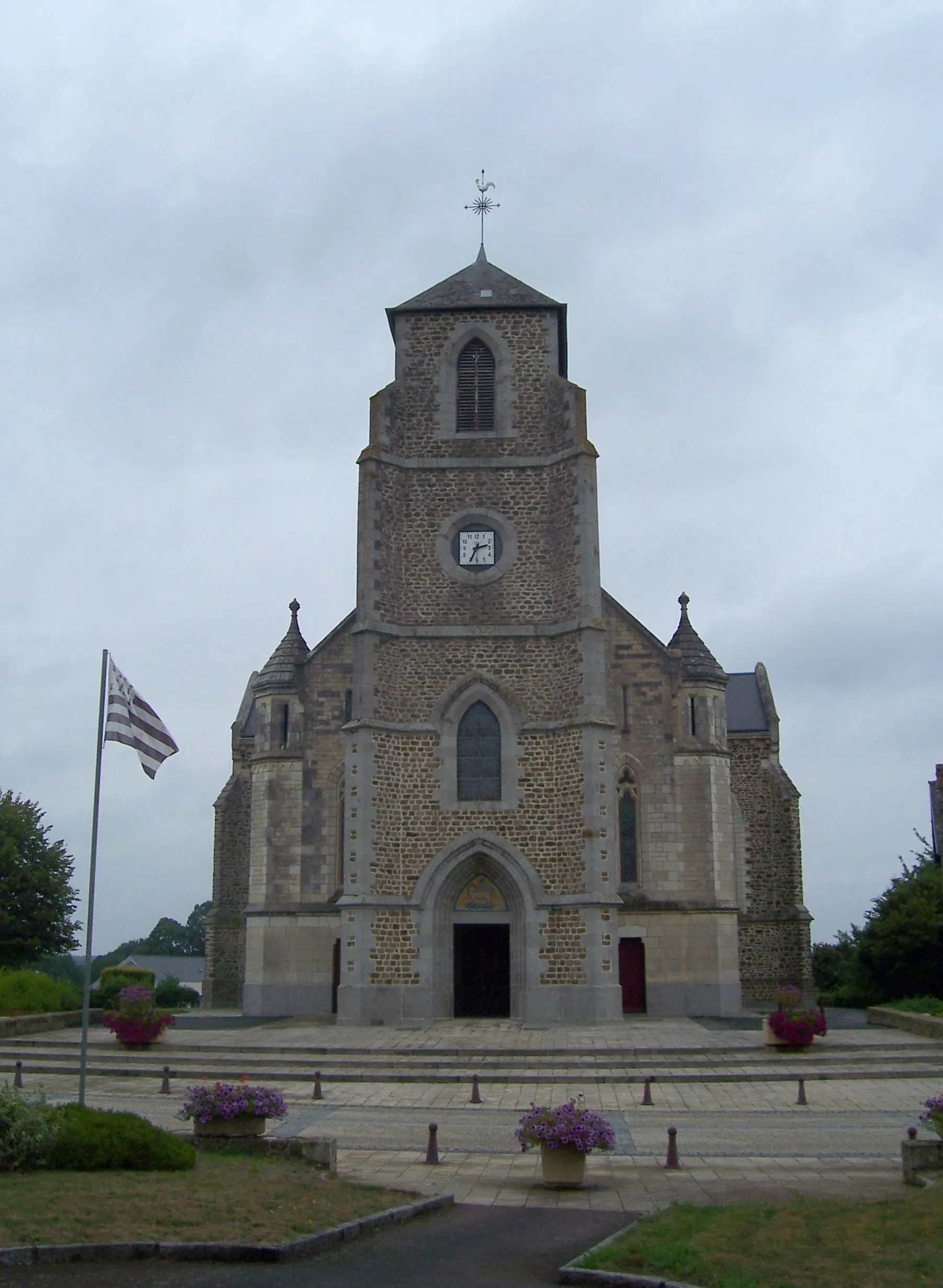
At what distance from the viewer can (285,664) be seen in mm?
31062

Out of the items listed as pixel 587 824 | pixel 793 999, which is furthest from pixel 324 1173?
pixel 587 824

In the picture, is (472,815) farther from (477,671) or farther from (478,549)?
(478,549)

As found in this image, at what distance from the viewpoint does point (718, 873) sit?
1148 inches

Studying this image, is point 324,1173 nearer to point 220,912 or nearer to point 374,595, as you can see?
point 374,595

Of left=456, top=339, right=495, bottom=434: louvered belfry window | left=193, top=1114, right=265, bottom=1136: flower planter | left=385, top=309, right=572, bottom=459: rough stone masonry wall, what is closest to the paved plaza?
left=193, top=1114, right=265, bottom=1136: flower planter

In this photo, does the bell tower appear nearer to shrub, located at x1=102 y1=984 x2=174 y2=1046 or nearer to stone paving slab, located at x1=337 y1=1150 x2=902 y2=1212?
shrub, located at x1=102 y1=984 x2=174 y2=1046

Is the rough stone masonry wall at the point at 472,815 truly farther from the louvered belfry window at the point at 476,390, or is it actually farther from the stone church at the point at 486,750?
the louvered belfry window at the point at 476,390

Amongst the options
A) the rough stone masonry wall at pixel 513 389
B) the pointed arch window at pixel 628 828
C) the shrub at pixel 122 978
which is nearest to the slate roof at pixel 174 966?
the shrub at pixel 122 978

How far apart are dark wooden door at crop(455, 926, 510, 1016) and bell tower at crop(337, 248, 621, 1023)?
1.9 inches

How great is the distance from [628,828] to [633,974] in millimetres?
3417

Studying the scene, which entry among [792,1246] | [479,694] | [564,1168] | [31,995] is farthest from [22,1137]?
[479,694]

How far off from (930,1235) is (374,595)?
21.5 meters

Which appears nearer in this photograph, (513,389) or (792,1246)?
(792,1246)

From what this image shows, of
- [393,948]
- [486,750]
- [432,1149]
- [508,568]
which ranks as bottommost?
[432,1149]
